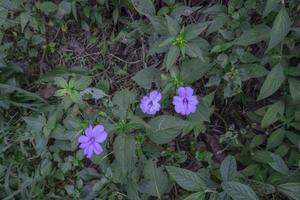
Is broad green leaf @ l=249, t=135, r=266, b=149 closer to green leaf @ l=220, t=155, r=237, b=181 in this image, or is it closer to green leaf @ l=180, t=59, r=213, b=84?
green leaf @ l=220, t=155, r=237, b=181

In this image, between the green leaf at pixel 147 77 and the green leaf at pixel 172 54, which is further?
the green leaf at pixel 147 77

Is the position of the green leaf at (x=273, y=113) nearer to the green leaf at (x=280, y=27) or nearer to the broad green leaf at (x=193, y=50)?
the green leaf at (x=280, y=27)

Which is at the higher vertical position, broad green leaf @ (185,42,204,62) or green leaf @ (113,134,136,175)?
broad green leaf @ (185,42,204,62)

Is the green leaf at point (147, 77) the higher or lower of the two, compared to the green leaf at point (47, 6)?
lower

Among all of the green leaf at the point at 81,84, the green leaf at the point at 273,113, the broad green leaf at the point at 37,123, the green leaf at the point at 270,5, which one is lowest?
the broad green leaf at the point at 37,123

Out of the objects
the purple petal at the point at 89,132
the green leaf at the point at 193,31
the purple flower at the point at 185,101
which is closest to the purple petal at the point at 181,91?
the purple flower at the point at 185,101

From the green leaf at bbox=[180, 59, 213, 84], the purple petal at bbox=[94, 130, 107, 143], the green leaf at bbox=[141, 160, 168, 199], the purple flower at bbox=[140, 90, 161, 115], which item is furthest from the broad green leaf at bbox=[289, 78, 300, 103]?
the purple petal at bbox=[94, 130, 107, 143]
